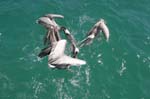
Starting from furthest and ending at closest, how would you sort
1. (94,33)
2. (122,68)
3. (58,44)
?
(122,68), (94,33), (58,44)

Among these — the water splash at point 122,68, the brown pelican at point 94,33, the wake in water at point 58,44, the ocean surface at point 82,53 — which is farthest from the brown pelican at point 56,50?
A: the water splash at point 122,68

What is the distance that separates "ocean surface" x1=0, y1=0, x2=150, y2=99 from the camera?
105ft

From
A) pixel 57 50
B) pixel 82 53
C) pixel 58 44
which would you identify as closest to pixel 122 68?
pixel 82 53

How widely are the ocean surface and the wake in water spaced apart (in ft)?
7.27

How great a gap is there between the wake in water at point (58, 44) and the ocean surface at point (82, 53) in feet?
7.27

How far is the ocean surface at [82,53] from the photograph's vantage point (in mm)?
31922

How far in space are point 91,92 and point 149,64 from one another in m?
6.51

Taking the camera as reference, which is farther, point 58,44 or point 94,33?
point 94,33

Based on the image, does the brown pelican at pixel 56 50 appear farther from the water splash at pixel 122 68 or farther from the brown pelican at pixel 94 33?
the water splash at pixel 122 68

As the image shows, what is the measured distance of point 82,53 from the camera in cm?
3444

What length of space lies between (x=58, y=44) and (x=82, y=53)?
5.77m

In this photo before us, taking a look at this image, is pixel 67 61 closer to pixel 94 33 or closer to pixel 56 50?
pixel 56 50

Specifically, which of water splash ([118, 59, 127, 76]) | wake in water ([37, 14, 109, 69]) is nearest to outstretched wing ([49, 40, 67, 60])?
wake in water ([37, 14, 109, 69])

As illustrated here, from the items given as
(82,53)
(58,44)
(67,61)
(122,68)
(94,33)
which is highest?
(58,44)
